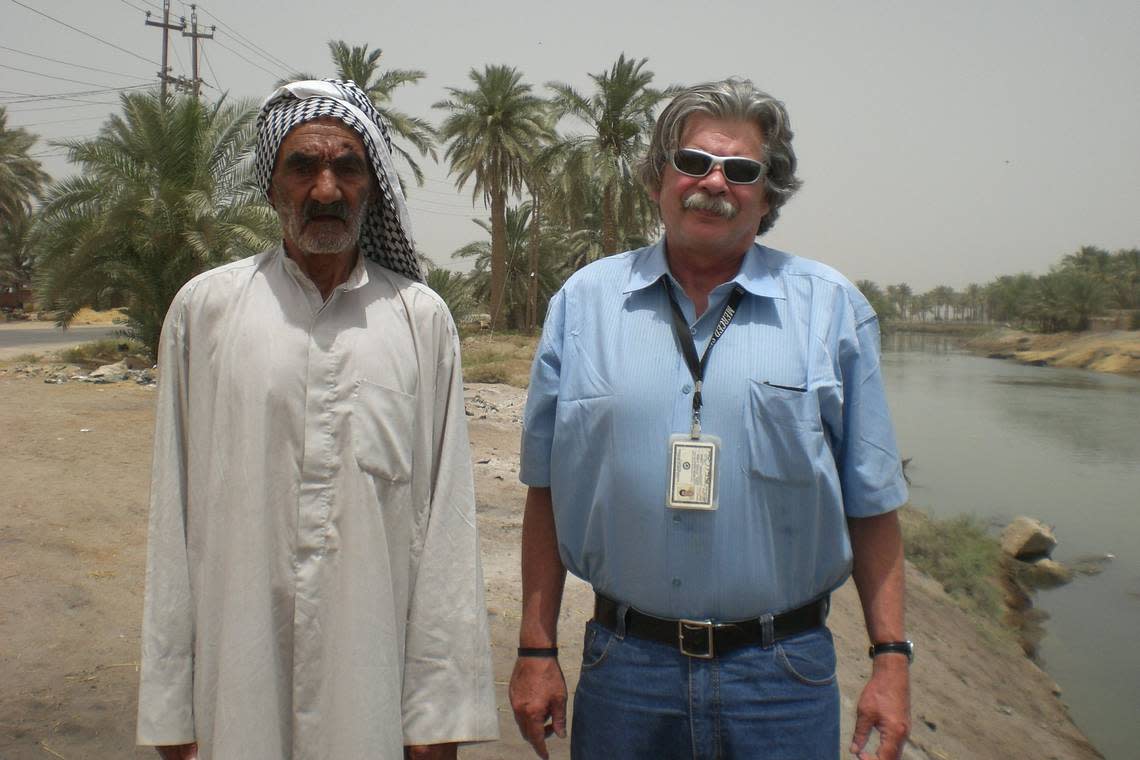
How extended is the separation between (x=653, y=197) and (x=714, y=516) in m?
0.88

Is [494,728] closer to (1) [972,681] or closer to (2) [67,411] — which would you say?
(1) [972,681]

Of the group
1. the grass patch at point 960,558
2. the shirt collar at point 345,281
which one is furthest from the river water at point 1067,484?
the shirt collar at point 345,281

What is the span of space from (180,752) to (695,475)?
3.93 feet

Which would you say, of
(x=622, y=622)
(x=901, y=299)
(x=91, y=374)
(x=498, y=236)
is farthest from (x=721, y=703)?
(x=901, y=299)

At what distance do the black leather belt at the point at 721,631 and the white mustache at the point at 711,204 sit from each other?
874 millimetres

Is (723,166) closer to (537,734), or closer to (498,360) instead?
(537,734)

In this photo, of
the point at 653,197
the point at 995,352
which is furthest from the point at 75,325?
the point at 995,352

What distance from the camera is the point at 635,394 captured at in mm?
2021

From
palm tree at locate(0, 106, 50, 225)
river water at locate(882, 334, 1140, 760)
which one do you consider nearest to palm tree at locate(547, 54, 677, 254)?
river water at locate(882, 334, 1140, 760)

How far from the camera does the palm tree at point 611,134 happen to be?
83.7 ft

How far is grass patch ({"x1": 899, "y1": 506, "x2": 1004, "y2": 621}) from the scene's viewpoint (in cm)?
1180

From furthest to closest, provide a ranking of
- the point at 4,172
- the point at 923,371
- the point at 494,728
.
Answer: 1. the point at 923,371
2. the point at 4,172
3. the point at 494,728

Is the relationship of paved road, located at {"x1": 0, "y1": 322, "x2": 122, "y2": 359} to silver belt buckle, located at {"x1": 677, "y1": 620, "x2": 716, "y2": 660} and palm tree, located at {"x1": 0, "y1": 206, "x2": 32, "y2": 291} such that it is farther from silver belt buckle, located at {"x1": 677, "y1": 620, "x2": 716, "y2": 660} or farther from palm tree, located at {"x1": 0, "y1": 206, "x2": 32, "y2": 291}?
silver belt buckle, located at {"x1": 677, "y1": 620, "x2": 716, "y2": 660}

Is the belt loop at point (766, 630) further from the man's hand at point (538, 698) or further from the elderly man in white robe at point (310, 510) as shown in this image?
the elderly man in white robe at point (310, 510)
